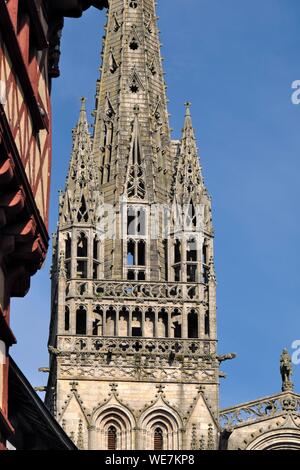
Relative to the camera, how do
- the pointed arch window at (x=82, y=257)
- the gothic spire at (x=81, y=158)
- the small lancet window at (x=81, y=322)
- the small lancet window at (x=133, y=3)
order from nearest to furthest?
1. the small lancet window at (x=81, y=322)
2. the pointed arch window at (x=82, y=257)
3. the gothic spire at (x=81, y=158)
4. the small lancet window at (x=133, y=3)

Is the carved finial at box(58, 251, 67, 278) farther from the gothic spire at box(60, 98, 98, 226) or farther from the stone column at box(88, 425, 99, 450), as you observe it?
the stone column at box(88, 425, 99, 450)

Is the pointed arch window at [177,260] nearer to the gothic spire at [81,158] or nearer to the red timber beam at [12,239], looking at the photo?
the gothic spire at [81,158]

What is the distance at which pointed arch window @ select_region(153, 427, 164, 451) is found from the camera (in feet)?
209

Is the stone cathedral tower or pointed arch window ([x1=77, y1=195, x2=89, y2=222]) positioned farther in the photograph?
pointed arch window ([x1=77, y1=195, x2=89, y2=222])

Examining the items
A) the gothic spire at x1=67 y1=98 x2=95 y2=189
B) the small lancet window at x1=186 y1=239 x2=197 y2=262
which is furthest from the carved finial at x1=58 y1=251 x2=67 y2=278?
the small lancet window at x1=186 y1=239 x2=197 y2=262

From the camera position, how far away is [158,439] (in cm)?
6384

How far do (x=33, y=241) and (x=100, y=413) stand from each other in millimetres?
38944

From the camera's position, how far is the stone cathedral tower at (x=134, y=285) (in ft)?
209

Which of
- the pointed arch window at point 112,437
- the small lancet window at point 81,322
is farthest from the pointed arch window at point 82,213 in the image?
the pointed arch window at point 112,437

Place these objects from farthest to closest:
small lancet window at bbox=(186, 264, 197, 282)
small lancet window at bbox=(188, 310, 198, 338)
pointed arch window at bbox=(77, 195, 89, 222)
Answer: pointed arch window at bbox=(77, 195, 89, 222) → small lancet window at bbox=(186, 264, 197, 282) → small lancet window at bbox=(188, 310, 198, 338)

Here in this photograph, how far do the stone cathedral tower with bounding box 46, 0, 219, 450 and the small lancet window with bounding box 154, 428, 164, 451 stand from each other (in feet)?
0.16

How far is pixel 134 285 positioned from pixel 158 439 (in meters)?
5.60
